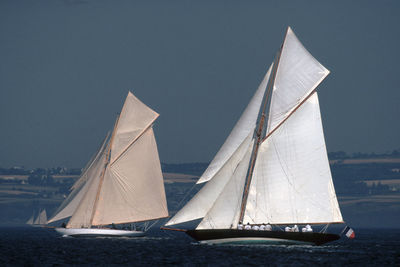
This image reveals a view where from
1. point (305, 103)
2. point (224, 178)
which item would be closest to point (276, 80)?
point (305, 103)

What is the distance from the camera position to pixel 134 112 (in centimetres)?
10619

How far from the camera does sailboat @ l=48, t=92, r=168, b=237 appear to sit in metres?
105

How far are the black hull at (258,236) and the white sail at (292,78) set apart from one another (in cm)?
1027

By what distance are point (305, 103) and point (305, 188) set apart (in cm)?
837

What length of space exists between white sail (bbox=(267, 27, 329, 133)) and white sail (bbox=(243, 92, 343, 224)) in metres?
0.98

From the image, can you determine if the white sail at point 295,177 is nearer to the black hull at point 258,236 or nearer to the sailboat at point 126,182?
the black hull at point 258,236

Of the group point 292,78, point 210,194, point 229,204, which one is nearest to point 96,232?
point 210,194

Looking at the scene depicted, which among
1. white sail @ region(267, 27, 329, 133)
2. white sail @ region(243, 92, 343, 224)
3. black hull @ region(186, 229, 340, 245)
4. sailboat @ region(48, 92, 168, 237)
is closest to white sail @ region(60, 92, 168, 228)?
sailboat @ region(48, 92, 168, 237)

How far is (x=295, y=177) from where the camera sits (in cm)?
8538

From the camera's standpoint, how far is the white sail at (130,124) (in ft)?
347

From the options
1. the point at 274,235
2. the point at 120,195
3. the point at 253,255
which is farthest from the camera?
the point at 120,195

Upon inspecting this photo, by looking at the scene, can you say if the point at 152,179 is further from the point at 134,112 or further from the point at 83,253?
the point at 83,253

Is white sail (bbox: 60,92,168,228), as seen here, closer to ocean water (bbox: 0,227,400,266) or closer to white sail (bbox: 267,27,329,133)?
ocean water (bbox: 0,227,400,266)

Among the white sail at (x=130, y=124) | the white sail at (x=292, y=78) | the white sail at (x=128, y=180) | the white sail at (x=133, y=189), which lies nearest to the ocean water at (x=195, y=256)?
→ the white sail at (x=133, y=189)
